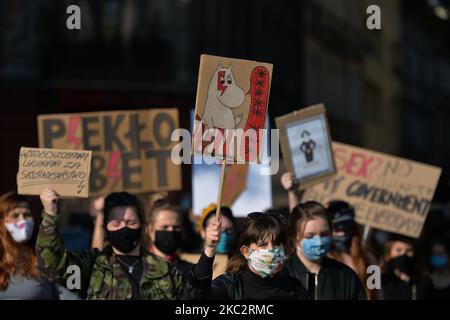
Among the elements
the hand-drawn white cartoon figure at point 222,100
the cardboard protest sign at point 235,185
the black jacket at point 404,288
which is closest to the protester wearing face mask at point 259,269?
the hand-drawn white cartoon figure at point 222,100

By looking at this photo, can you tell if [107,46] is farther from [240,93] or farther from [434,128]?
[434,128]

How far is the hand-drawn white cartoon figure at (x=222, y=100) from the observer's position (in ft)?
20.1

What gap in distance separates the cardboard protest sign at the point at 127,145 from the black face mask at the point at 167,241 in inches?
71.9

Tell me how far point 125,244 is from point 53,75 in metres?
18.0

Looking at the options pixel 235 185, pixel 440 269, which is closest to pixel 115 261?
pixel 235 185

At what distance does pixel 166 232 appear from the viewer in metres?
7.09

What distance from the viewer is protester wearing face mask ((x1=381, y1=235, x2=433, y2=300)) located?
8.34 meters

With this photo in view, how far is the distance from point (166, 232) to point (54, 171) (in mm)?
730

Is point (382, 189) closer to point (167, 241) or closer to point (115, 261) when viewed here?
point (167, 241)

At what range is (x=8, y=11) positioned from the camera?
2325 centimetres

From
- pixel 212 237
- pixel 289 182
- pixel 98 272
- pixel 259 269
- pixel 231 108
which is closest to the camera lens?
pixel 212 237

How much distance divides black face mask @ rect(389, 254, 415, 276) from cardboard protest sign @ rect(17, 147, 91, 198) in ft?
8.72

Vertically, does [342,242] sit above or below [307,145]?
below

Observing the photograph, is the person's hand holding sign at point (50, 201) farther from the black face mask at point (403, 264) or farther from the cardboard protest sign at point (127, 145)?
the black face mask at point (403, 264)
